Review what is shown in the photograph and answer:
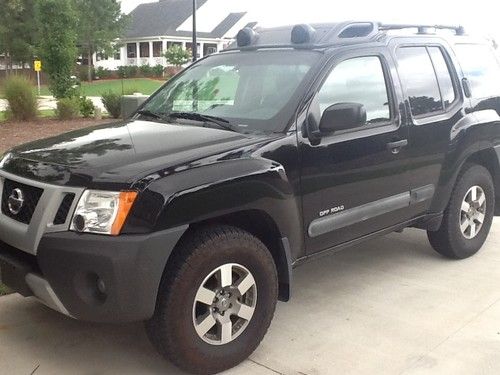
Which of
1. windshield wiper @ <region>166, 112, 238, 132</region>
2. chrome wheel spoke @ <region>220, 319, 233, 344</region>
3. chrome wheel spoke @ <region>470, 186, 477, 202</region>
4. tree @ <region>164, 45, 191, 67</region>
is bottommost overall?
chrome wheel spoke @ <region>220, 319, 233, 344</region>

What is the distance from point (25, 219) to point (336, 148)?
1903mm

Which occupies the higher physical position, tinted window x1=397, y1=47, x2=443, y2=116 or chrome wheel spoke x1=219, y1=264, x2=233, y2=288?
tinted window x1=397, y1=47, x2=443, y2=116

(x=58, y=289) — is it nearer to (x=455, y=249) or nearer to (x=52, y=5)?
(x=455, y=249)

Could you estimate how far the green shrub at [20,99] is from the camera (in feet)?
49.0

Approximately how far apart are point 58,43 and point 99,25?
42.9 metres

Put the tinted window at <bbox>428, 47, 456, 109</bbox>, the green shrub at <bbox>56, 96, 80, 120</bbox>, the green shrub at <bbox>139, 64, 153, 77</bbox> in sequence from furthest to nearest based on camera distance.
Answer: the green shrub at <bbox>139, 64, 153, 77</bbox> < the green shrub at <bbox>56, 96, 80, 120</bbox> < the tinted window at <bbox>428, 47, 456, 109</bbox>

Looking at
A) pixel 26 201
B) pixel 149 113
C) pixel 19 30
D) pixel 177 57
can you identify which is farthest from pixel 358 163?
pixel 177 57

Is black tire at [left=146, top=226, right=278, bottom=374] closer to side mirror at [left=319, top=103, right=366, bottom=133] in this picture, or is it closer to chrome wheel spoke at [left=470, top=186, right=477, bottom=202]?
side mirror at [left=319, top=103, right=366, bottom=133]

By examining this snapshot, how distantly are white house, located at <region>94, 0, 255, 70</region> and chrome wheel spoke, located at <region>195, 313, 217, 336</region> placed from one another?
192 ft

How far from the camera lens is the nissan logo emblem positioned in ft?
10.5

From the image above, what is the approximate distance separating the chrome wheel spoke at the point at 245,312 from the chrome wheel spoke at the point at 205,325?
17cm

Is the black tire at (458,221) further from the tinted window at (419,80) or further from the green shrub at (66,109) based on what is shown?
the green shrub at (66,109)

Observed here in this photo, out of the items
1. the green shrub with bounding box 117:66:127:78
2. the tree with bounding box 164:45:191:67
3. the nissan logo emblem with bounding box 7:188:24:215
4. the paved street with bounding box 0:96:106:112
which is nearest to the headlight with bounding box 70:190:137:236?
the nissan logo emblem with bounding box 7:188:24:215

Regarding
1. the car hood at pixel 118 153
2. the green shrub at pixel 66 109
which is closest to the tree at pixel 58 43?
the green shrub at pixel 66 109
